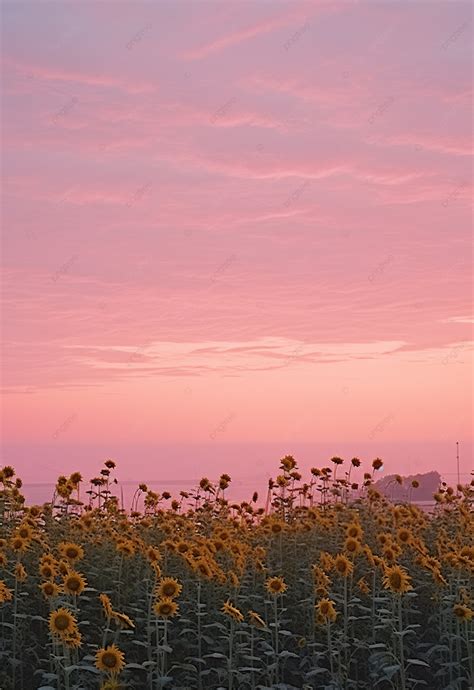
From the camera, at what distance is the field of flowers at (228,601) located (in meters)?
8.99

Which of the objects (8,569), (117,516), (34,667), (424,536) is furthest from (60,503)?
(424,536)

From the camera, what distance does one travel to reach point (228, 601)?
8.97 meters

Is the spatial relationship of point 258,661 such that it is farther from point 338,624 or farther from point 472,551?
point 472,551

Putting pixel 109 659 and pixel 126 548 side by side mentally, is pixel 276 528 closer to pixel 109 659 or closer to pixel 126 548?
pixel 126 548

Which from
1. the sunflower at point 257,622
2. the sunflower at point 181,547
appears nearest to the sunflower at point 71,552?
the sunflower at point 181,547

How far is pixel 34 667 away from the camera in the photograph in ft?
32.5

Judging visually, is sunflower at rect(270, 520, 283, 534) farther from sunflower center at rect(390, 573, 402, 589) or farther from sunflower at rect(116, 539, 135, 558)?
sunflower center at rect(390, 573, 402, 589)

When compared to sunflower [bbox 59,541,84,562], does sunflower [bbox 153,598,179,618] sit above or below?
below

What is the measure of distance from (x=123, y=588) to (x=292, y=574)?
1817 mm

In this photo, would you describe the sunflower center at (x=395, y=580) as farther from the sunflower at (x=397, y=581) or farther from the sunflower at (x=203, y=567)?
the sunflower at (x=203, y=567)

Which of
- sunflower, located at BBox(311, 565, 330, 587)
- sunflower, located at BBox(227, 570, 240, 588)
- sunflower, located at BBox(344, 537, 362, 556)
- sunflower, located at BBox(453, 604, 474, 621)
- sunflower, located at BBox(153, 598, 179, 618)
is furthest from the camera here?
sunflower, located at BBox(344, 537, 362, 556)

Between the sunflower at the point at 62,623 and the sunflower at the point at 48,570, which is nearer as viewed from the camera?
the sunflower at the point at 62,623

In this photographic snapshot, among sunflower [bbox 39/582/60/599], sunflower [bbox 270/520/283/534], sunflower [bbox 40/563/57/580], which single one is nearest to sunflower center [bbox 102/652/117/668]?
sunflower [bbox 39/582/60/599]

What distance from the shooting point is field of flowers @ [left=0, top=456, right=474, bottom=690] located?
8.99 m
